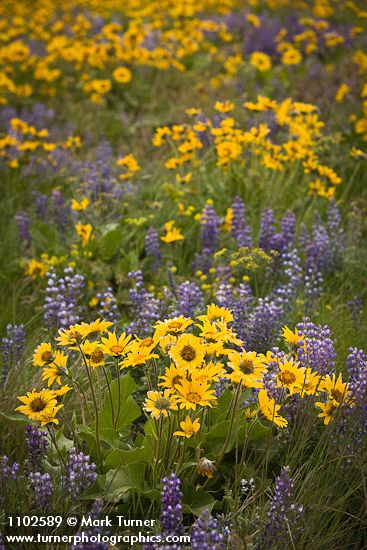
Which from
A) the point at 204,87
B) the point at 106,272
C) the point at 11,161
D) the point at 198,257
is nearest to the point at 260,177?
the point at 198,257

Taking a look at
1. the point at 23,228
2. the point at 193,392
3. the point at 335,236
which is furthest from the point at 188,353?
the point at 23,228

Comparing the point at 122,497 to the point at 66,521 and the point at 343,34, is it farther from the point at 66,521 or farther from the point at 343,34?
the point at 343,34

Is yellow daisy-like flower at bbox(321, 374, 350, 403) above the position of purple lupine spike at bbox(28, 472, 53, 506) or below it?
above

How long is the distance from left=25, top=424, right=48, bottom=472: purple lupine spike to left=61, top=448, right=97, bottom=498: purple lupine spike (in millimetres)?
142

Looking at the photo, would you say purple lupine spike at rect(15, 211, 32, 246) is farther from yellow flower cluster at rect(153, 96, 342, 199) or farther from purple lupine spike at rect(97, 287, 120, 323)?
purple lupine spike at rect(97, 287, 120, 323)

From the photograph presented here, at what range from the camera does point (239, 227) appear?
13.1ft

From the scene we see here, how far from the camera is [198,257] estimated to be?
3.91 metres

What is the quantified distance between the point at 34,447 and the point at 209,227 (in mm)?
2021

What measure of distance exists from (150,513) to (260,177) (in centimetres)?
301

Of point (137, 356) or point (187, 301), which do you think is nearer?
point (137, 356)

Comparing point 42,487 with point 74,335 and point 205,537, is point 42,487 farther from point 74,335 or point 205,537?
point 205,537

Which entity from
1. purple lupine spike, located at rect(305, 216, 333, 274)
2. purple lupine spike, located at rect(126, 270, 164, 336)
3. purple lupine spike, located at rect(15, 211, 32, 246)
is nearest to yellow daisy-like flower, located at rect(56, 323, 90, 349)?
purple lupine spike, located at rect(126, 270, 164, 336)

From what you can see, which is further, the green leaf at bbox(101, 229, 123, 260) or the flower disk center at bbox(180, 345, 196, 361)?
the green leaf at bbox(101, 229, 123, 260)

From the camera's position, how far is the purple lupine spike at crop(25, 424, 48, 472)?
7.49 feet
